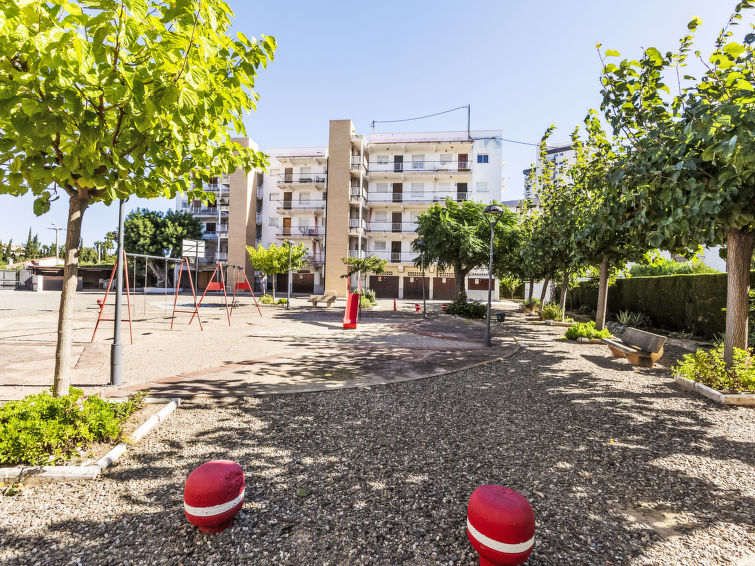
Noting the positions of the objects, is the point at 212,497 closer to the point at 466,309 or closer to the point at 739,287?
the point at 739,287

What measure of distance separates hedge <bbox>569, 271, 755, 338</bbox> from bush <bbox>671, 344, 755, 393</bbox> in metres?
5.00

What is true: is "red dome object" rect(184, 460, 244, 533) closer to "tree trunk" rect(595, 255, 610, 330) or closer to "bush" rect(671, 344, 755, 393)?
"bush" rect(671, 344, 755, 393)

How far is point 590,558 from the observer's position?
8.05 feet

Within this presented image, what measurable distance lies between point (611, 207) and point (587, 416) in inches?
168

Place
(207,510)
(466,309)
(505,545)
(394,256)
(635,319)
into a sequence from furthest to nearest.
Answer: (394,256) → (466,309) → (635,319) → (207,510) → (505,545)

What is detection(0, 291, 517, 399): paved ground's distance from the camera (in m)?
6.29

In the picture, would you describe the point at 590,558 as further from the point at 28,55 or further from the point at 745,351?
the point at 745,351

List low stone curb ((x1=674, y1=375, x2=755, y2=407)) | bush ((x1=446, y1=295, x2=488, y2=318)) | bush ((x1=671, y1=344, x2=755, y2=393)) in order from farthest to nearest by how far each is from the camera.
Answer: bush ((x1=446, y1=295, x2=488, y2=318)) → bush ((x1=671, y1=344, x2=755, y2=393)) → low stone curb ((x1=674, y1=375, x2=755, y2=407))

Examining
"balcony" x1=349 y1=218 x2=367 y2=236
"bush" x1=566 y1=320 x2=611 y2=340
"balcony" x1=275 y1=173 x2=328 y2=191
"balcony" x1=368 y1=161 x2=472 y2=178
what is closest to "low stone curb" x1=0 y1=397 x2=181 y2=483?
"bush" x1=566 y1=320 x2=611 y2=340

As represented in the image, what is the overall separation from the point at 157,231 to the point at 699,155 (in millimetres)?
49020

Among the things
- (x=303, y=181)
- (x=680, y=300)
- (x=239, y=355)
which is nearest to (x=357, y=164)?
(x=303, y=181)

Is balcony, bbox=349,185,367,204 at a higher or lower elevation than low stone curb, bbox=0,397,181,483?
higher

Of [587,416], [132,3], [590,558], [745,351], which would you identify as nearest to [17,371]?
[132,3]

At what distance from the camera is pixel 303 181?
42.4 meters
